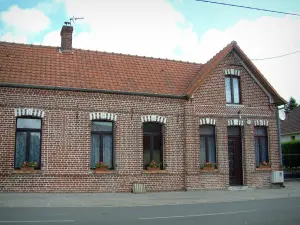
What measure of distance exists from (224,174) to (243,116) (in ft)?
11.2

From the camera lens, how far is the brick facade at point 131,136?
600 inches

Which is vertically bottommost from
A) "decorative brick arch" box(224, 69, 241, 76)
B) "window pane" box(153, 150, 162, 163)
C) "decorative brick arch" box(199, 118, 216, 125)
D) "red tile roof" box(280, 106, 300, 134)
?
"window pane" box(153, 150, 162, 163)

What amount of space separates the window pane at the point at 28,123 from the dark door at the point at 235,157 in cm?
1001

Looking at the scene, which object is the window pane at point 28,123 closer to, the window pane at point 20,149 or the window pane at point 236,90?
the window pane at point 20,149

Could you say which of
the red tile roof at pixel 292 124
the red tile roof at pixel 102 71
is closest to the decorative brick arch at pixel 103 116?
the red tile roof at pixel 102 71

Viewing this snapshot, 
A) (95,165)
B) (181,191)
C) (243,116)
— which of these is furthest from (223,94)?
(95,165)

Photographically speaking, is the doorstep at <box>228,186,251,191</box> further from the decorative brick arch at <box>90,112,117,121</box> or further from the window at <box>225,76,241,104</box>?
the decorative brick arch at <box>90,112,117,121</box>

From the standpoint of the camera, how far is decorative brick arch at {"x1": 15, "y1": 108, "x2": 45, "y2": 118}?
15.2 meters

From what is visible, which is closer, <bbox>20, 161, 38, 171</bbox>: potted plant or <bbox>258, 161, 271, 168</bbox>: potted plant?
<bbox>20, 161, 38, 171</bbox>: potted plant

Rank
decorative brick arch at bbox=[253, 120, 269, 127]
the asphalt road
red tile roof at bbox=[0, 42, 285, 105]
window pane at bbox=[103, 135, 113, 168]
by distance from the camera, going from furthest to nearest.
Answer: decorative brick arch at bbox=[253, 120, 269, 127], window pane at bbox=[103, 135, 113, 168], red tile roof at bbox=[0, 42, 285, 105], the asphalt road

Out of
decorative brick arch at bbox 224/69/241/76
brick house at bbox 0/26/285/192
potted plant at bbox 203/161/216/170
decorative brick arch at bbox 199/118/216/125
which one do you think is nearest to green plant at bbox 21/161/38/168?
brick house at bbox 0/26/285/192

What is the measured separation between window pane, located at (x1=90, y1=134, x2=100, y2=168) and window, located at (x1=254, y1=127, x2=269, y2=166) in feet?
29.5

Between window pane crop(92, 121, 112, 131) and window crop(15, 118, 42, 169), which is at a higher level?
window pane crop(92, 121, 112, 131)

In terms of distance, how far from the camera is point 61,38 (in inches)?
746
